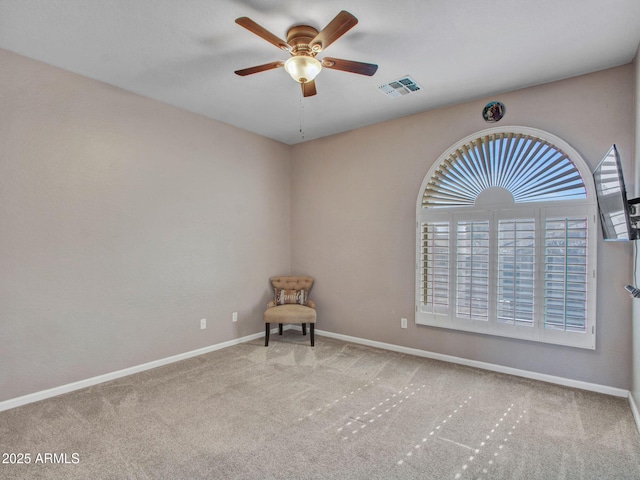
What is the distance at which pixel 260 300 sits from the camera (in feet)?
15.6

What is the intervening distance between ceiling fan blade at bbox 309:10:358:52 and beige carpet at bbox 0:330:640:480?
2646 millimetres

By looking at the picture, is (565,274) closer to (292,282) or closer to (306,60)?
(306,60)

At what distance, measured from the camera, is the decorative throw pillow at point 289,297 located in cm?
461

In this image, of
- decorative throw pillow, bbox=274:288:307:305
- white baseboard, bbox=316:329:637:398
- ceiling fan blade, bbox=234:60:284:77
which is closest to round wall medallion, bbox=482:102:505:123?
ceiling fan blade, bbox=234:60:284:77

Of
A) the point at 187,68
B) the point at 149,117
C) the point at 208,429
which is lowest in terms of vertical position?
the point at 208,429

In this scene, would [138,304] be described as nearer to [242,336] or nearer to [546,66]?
[242,336]

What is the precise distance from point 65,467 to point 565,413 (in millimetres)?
3511

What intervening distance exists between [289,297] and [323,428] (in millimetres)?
2338

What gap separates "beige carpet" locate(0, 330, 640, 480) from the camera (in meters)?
1.97

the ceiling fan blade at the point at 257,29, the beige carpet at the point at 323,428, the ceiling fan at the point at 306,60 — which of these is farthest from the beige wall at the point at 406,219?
the ceiling fan blade at the point at 257,29

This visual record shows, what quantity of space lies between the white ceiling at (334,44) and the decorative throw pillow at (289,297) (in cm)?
249

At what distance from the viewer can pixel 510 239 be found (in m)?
3.32

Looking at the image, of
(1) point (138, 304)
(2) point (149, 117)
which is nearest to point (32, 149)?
(2) point (149, 117)

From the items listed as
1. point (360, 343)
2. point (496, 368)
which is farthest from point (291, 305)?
point (496, 368)
